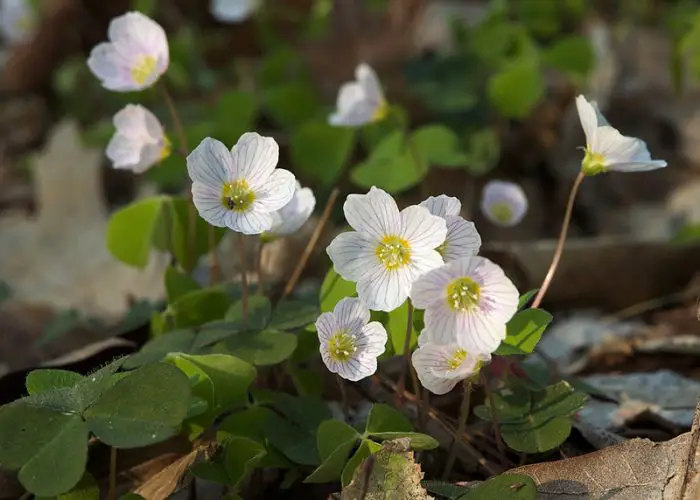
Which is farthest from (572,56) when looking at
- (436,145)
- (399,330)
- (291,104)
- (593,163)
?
(399,330)

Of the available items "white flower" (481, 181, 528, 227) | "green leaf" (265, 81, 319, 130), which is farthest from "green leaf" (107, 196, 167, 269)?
"green leaf" (265, 81, 319, 130)

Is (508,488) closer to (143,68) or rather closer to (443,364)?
(443,364)

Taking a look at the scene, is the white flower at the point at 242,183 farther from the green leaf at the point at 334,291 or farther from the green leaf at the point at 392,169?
the green leaf at the point at 392,169

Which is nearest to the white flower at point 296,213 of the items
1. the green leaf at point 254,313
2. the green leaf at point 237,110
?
the green leaf at point 254,313

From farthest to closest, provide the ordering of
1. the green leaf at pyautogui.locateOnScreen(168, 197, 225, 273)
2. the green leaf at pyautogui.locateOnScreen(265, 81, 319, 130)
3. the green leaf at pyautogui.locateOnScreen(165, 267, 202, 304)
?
the green leaf at pyautogui.locateOnScreen(265, 81, 319, 130) → the green leaf at pyautogui.locateOnScreen(168, 197, 225, 273) → the green leaf at pyautogui.locateOnScreen(165, 267, 202, 304)

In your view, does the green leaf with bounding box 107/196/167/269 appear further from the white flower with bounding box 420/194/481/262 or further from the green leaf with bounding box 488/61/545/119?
the green leaf with bounding box 488/61/545/119

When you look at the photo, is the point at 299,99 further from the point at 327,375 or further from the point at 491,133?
the point at 327,375
